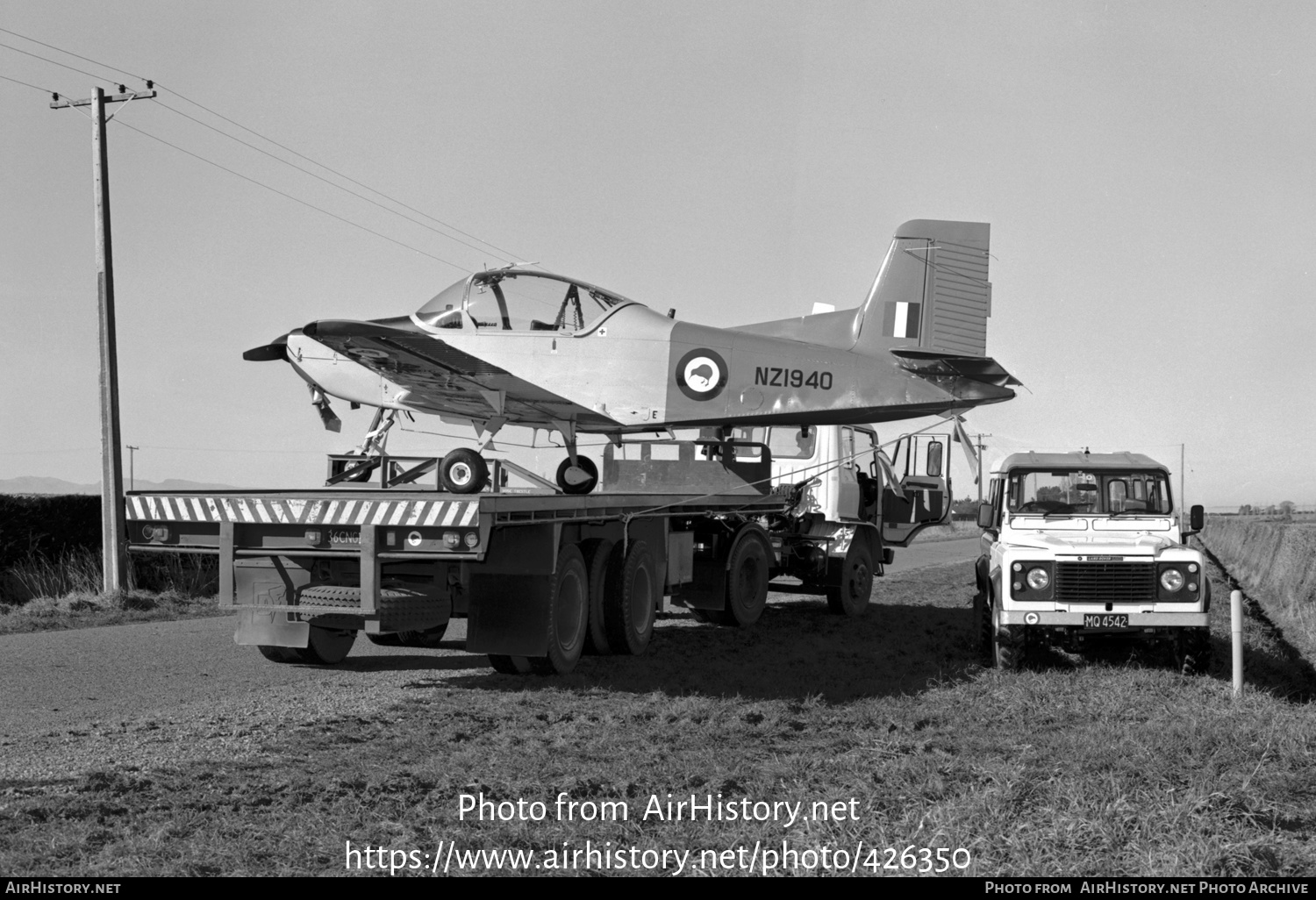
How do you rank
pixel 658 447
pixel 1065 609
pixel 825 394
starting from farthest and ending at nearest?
pixel 658 447
pixel 825 394
pixel 1065 609

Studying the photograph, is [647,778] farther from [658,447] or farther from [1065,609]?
[658,447]

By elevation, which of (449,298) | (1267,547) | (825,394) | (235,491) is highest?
(449,298)

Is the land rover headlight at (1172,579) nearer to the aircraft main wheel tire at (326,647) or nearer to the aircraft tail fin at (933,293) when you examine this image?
the aircraft tail fin at (933,293)

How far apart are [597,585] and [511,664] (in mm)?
1221

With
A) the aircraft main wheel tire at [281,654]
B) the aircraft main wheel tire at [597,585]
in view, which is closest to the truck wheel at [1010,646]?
the aircraft main wheel tire at [597,585]

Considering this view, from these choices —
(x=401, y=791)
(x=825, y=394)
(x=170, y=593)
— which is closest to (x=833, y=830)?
(x=401, y=791)

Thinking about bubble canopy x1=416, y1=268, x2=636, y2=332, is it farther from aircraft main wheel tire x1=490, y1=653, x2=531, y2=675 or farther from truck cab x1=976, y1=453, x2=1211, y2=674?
truck cab x1=976, y1=453, x2=1211, y2=674

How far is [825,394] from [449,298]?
4480 mm

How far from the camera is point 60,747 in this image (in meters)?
6.74

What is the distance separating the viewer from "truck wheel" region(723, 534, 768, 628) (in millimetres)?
13672

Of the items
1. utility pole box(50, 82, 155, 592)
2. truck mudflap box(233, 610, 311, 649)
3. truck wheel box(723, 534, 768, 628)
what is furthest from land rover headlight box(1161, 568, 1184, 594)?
utility pole box(50, 82, 155, 592)

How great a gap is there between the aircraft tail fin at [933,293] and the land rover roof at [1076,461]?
5.82 ft

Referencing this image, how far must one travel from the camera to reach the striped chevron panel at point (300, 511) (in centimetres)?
820

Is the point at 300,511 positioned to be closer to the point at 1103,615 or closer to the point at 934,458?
the point at 1103,615
